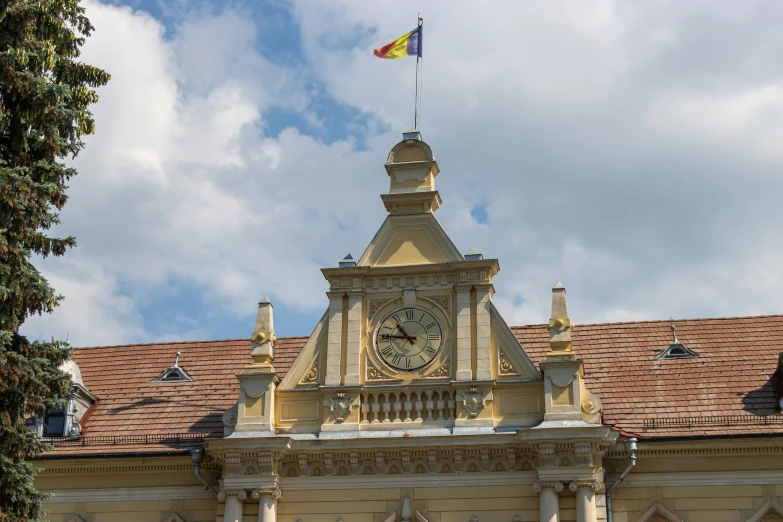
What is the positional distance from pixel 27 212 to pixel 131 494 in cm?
935

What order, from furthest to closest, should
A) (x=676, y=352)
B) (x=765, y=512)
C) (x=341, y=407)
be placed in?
1. (x=676, y=352)
2. (x=341, y=407)
3. (x=765, y=512)

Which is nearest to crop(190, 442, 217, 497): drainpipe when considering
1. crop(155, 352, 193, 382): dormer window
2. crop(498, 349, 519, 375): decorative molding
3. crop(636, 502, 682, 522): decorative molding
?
crop(155, 352, 193, 382): dormer window

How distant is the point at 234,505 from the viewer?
27078 millimetres

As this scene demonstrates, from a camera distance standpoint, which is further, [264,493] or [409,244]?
[409,244]

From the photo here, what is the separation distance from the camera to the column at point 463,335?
2759 centimetres

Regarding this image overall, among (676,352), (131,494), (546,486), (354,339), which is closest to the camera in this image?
(546,486)

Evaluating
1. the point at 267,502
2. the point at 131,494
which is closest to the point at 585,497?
the point at 267,502

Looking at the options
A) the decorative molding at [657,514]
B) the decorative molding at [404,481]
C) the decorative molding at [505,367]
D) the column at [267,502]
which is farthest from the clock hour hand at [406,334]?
the decorative molding at [657,514]

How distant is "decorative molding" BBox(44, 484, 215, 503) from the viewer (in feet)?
94.3

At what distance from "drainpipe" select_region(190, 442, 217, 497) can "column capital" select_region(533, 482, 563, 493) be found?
8.07 meters

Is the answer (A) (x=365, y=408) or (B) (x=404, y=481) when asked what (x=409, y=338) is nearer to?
(A) (x=365, y=408)

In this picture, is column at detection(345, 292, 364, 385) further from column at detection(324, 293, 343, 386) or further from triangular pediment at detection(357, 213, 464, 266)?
triangular pediment at detection(357, 213, 464, 266)

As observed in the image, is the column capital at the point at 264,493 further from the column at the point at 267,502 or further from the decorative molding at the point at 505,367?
the decorative molding at the point at 505,367

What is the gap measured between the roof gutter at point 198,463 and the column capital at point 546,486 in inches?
316
